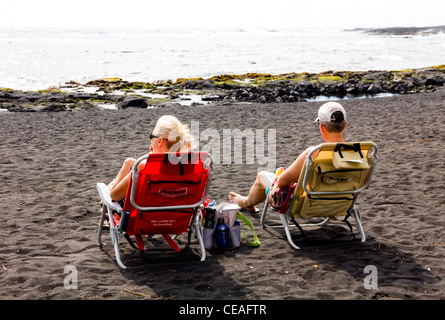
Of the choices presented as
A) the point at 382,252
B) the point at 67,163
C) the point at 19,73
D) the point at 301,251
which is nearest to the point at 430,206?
the point at 382,252

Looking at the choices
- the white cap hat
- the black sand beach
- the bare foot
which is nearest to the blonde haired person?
the black sand beach

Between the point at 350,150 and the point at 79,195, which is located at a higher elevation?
the point at 350,150

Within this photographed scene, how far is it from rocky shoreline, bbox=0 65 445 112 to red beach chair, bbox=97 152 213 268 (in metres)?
14.4

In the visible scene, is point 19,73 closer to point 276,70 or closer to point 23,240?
point 276,70

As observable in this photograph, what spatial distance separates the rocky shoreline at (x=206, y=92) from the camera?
19656mm

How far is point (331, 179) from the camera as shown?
4387mm

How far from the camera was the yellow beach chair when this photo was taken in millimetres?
4250

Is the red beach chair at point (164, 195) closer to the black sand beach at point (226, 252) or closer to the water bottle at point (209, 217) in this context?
the water bottle at point (209, 217)

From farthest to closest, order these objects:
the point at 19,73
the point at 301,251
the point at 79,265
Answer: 1. the point at 19,73
2. the point at 301,251
3. the point at 79,265

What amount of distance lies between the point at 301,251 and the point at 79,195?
11.3ft

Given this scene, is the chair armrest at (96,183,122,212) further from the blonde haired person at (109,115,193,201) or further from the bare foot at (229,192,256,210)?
the bare foot at (229,192,256,210)

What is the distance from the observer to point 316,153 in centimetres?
436

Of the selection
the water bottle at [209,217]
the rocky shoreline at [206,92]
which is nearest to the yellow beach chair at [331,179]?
the water bottle at [209,217]

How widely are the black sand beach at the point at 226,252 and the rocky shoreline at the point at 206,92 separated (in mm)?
9958
